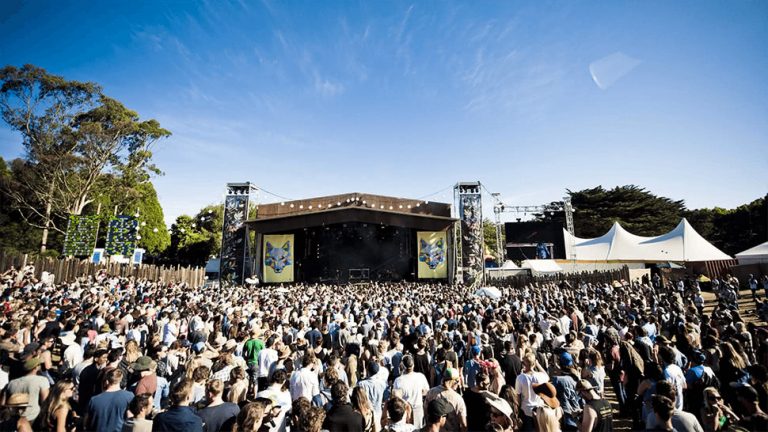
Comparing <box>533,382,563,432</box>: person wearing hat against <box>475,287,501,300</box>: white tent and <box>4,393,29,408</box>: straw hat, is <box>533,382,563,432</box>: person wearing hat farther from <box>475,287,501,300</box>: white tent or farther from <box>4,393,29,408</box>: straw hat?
<box>475,287,501,300</box>: white tent

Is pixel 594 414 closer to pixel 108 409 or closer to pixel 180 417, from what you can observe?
pixel 180 417

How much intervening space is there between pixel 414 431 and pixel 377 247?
2609 cm

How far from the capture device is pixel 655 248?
23219 millimetres

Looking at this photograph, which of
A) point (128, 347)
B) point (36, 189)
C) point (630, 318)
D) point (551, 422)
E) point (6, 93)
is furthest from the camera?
point (36, 189)

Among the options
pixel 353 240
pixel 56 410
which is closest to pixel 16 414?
pixel 56 410

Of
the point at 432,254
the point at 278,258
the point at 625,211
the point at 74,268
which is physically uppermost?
the point at 625,211

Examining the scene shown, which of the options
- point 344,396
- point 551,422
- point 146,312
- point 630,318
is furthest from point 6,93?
point 630,318

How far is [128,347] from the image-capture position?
16.5ft

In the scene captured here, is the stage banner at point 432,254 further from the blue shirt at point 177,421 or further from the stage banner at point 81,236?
the blue shirt at point 177,421

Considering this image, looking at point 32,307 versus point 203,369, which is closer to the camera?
point 203,369

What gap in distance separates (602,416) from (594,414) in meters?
0.10

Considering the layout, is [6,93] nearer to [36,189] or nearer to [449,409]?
[36,189]

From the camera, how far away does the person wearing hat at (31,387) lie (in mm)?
3676

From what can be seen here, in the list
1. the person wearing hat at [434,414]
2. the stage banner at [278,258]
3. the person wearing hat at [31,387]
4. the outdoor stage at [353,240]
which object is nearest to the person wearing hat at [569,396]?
the person wearing hat at [434,414]
